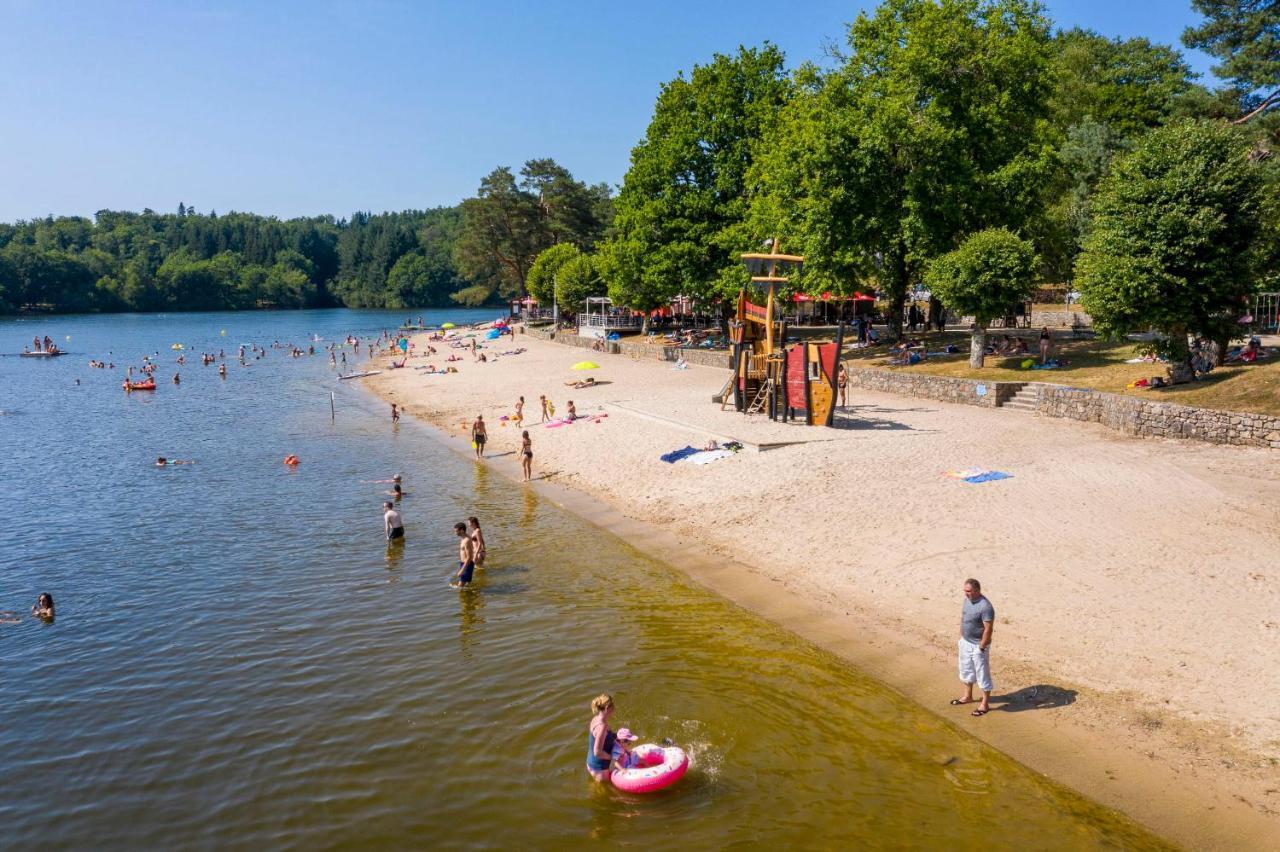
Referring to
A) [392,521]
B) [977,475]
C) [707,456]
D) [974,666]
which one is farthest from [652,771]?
[707,456]

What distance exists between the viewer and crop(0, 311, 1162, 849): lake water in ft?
29.7

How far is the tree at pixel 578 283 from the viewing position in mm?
79438

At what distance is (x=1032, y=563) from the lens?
14656mm

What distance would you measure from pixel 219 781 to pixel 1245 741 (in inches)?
485

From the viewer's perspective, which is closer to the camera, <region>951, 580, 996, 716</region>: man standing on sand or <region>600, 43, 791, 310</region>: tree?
<region>951, 580, 996, 716</region>: man standing on sand

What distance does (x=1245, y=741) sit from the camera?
936cm

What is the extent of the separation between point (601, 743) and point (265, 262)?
210m

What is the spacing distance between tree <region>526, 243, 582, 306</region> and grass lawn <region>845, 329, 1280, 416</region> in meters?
50.7

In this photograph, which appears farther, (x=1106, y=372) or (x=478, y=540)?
(x=1106, y=372)

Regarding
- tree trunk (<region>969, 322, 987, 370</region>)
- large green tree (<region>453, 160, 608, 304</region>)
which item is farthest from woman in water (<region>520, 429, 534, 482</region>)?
large green tree (<region>453, 160, 608, 304</region>)

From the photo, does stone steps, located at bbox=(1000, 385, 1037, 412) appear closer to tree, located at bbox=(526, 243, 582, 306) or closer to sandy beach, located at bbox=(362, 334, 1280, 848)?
sandy beach, located at bbox=(362, 334, 1280, 848)

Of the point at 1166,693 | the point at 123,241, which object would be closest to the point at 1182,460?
the point at 1166,693

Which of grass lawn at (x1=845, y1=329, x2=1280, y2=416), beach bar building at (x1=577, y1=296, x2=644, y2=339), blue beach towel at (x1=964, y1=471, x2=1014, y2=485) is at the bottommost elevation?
blue beach towel at (x1=964, y1=471, x2=1014, y2=485)

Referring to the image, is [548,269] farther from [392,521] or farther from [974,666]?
[974,666]
